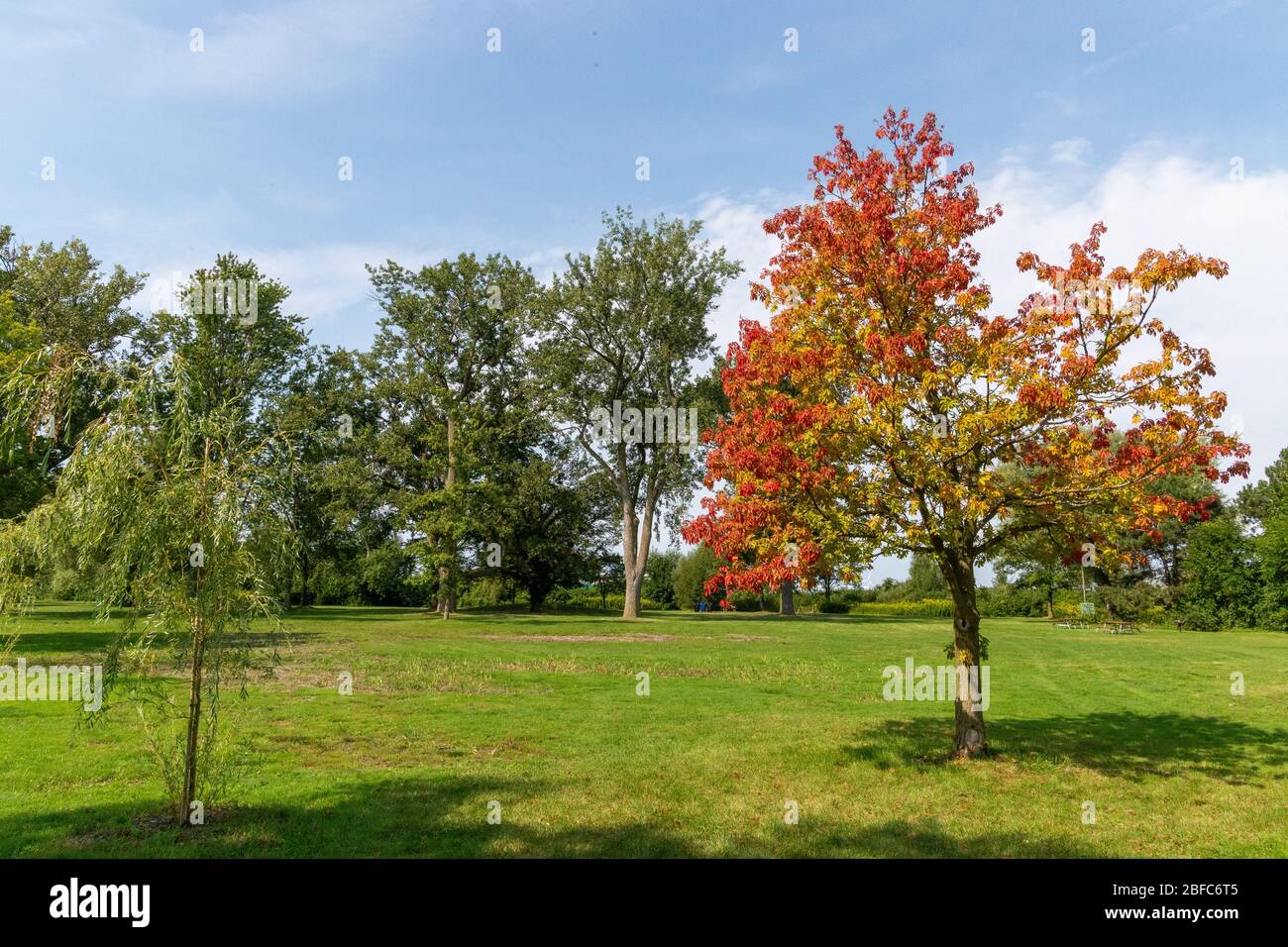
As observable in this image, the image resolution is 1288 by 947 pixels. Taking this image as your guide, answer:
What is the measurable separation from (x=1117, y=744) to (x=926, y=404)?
22.7ft

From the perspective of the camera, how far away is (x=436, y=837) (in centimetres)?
747

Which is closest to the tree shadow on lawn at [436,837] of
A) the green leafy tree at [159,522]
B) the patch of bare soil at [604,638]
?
the green leafy tree at [159,522]

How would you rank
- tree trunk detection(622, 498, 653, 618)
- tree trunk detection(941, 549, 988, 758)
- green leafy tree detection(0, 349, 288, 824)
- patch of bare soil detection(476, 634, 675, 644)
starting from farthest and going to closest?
tree trunk detection(622, 498, 653, 618), patch of bare soil detection(476, 634, 675, 644), tree trunk detection(941, 549, 988, 758), green leafy tree detection(0, 349, 288, 824)

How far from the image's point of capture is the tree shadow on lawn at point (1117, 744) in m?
10.9

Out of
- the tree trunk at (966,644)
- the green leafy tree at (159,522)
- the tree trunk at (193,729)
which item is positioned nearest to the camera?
the green leafy tree at (159,522)

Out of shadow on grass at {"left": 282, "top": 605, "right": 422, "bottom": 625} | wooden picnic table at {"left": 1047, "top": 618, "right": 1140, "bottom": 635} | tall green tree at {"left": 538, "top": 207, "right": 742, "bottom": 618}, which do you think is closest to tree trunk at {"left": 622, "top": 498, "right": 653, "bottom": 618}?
tall green tree at {"left": 538, "top": 207, "right": 742, "bottom": 618}

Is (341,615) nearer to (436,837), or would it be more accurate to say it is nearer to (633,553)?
(633,553)

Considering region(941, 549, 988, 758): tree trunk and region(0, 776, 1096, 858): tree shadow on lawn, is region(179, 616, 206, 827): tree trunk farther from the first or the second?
region(941, 549, 988, 758): tree trunk

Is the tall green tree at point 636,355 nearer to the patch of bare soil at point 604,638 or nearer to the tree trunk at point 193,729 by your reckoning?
the patch of bare soil at point 604,638

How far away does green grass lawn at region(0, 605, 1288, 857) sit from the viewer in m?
7.57

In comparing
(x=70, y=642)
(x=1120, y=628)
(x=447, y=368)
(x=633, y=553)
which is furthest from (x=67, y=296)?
(x=1120, y=628)

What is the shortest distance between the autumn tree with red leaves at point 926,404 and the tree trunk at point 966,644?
0.03m

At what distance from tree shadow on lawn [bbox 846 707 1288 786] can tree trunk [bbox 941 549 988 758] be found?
0.42 m
